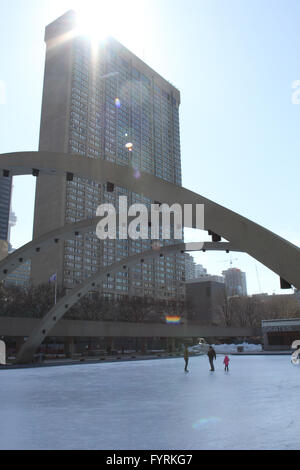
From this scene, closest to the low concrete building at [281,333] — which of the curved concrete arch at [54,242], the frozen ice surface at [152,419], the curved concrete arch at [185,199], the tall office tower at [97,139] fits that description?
the curved concrete arch at [54,242]

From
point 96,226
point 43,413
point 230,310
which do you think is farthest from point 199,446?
point 230,310

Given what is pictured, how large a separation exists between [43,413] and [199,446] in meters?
5.00

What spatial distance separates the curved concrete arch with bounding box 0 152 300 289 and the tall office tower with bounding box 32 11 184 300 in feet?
343

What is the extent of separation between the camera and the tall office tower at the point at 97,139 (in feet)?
419

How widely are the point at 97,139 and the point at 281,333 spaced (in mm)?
116139

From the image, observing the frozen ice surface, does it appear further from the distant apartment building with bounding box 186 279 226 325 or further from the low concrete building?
the distant apartment building with bounding box 186 279 226 325

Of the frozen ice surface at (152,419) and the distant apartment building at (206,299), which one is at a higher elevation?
the distant apartment building at (206,299)

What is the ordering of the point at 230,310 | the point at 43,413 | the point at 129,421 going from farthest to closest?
the point at 230,310 < the point at 43,413 < the point at 129,421

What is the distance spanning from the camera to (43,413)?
9.64m

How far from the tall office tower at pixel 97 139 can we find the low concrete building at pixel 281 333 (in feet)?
231

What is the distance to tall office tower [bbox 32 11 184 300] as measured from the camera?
128 meters

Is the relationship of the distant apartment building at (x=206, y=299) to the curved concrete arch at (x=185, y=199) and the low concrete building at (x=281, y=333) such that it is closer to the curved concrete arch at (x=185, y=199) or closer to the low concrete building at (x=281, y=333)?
the low concrete building at (x=281, y=333)

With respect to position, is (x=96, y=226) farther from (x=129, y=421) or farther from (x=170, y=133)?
(x=170, y=133)

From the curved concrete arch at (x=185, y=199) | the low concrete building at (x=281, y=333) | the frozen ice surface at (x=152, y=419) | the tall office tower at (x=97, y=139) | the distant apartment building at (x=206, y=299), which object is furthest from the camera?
the distant apartment building at (x=206, y=299)
